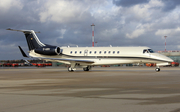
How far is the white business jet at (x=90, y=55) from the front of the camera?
1401 inches

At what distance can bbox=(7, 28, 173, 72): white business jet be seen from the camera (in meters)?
35.6

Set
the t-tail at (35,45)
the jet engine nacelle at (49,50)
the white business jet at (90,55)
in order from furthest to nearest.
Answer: the t-tail at (35,45), the jet engine nacelle at (49,50), the white business jet at (90,55)

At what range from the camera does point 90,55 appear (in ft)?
127

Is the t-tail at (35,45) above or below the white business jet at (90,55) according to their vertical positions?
above

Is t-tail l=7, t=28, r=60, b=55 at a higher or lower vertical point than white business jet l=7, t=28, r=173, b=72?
higher

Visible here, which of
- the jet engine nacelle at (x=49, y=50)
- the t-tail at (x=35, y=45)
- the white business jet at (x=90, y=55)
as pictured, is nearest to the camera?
the white business jet at (x=90, y=55)

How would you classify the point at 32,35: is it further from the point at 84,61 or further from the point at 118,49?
the point at 118,49

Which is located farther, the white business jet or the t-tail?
the t-tail

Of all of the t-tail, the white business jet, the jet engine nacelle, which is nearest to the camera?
the white business jet

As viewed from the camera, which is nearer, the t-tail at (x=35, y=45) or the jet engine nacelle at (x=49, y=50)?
the jet engine nacelle at (x=49, y=50)

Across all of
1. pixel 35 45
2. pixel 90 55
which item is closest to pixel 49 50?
pixel 35 45

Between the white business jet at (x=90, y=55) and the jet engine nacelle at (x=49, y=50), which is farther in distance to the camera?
the jet engine nacelle at (x=49, y=50)

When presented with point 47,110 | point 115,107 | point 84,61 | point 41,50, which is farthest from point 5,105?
point 41,50

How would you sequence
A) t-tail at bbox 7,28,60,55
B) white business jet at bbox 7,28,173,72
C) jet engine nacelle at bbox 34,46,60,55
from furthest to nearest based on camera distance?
t-tail at bbox 7,28,60,55, jet engine nacelle at bbox 34,46,60,55, white business jet at bbox 7,28,173,72
